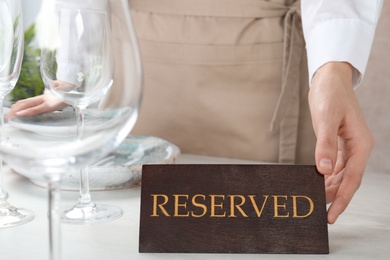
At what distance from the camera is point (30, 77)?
739mm

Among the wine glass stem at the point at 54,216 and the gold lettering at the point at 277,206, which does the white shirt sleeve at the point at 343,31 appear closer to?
the gold lettering at the point at 277,206

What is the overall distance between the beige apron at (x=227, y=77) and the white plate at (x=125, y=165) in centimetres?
31

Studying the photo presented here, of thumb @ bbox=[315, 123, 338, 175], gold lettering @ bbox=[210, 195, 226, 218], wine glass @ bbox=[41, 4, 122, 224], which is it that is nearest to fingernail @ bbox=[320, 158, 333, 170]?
thumb @ bbox=[315, 123, 338, 175]

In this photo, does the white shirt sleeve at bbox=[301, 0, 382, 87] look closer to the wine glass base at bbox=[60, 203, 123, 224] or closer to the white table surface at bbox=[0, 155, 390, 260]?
the white table surface at bbox=[0, 155, 390, 260]

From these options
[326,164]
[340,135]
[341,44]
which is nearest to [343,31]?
[341,44]

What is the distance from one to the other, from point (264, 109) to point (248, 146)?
0.28 ft

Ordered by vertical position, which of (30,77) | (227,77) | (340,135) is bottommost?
(227,77)

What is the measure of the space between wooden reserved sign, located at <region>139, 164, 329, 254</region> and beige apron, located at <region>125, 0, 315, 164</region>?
27.1 inches

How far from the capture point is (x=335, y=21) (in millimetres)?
1097

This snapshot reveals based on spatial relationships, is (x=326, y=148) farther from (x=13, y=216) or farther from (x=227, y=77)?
(x=227, y=77)

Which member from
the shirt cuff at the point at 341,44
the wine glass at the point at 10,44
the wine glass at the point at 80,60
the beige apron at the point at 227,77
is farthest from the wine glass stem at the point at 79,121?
the beige apron at the point at 227,77

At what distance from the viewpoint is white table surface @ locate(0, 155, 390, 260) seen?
785 mm

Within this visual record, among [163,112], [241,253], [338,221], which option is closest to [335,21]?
[338,221]

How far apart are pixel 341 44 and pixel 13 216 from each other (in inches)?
19.8
